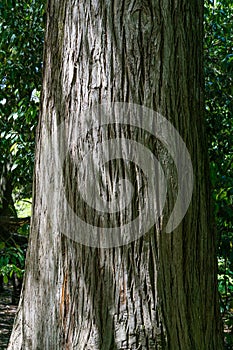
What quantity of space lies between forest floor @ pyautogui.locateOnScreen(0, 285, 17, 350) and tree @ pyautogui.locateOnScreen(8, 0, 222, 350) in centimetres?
559

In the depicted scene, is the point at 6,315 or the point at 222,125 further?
the point at 6,315

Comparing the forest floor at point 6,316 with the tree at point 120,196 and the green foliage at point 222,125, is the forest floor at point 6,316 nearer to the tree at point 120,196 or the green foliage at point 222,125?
the green foliage at point 222,125

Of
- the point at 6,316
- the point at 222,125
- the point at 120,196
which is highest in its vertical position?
the point at 222,125

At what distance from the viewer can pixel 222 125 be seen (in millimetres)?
5234

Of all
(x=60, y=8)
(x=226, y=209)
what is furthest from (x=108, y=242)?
(x=226, y=209)

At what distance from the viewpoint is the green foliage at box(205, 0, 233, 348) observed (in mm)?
4500

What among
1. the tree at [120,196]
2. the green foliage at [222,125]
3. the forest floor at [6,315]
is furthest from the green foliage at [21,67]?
the forest floor at [6,315]

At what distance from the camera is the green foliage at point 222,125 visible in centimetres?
450

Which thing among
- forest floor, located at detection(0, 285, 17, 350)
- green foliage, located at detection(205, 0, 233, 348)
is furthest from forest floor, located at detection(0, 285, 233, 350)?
green foliage, located at detection(205, 0, 233, 348)

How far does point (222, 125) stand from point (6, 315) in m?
6.56

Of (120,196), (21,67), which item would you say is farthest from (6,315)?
(120,196)

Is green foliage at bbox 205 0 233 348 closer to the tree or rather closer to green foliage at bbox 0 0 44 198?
green foliage at bbox 0 0 44 198

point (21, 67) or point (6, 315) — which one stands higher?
point (21, 67)

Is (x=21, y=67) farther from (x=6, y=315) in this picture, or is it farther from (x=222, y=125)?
(x=6, y=315)
